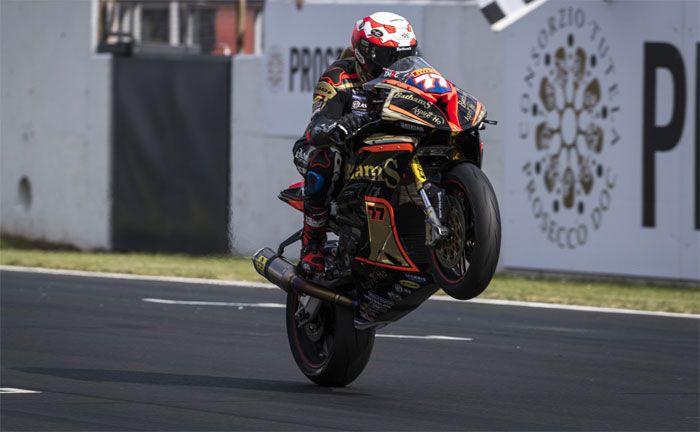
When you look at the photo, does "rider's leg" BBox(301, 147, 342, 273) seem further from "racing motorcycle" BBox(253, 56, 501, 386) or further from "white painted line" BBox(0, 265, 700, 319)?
"white painted line" BBox(0, 265, 700, 319)

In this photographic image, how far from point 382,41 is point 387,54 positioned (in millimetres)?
78

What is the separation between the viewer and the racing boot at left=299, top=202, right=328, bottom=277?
29.9ft

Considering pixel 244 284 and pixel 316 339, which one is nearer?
pixel 316 339

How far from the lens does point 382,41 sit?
869 centimetres

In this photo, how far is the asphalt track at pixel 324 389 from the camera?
788 cm

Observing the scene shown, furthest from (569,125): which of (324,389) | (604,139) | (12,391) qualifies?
(12,391)

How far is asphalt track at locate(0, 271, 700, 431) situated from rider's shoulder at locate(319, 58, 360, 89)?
66.6 inches

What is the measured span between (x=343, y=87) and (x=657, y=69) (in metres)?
8.07

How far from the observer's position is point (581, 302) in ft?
49.0

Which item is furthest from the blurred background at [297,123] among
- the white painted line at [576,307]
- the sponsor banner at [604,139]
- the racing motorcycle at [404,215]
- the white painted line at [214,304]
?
the racing motorcycle at [404,215]

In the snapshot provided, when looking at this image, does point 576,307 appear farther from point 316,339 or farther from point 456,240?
point 456,240

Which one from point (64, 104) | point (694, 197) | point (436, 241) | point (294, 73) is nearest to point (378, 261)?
point (436, 241)

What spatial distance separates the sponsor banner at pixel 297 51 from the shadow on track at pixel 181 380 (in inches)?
390

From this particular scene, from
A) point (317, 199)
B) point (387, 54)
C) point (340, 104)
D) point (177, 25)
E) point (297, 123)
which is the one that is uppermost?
point (177, 25)
